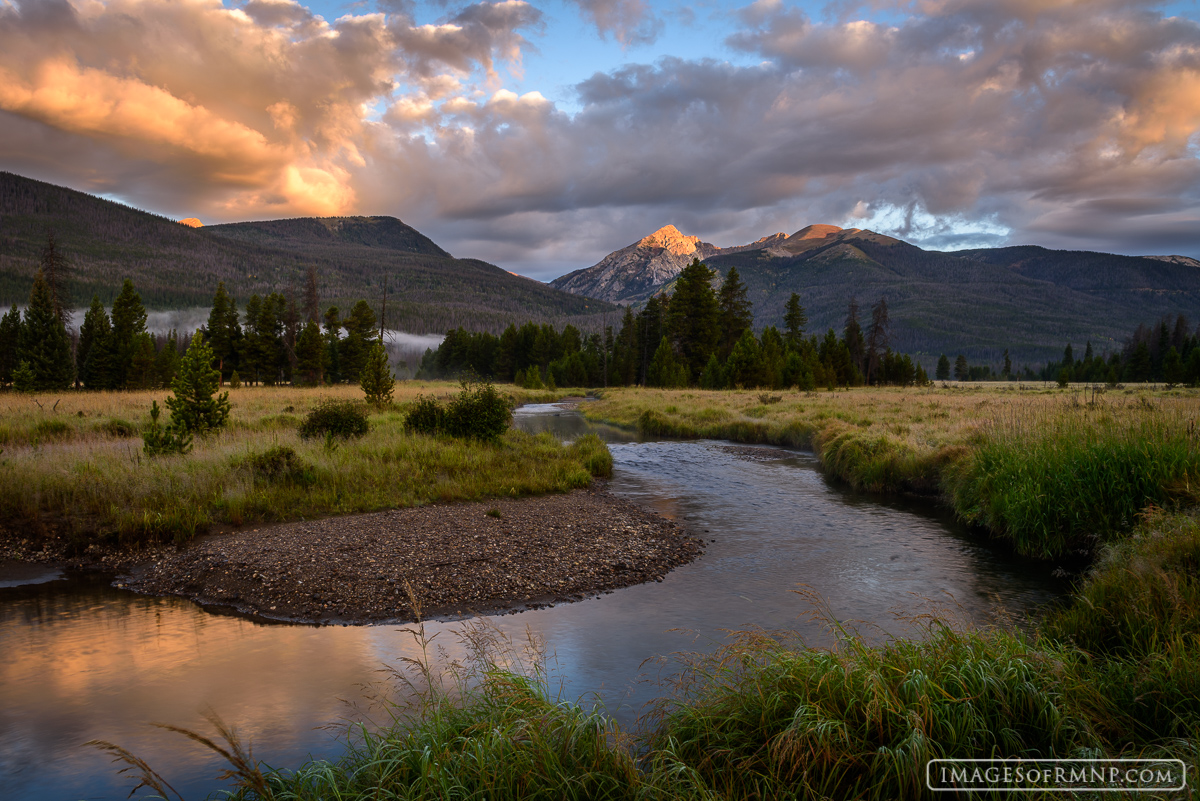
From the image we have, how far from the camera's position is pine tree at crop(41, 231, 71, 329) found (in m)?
49.3

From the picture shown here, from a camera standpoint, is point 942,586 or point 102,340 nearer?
point 942,586

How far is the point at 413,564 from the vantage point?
10.8 meters

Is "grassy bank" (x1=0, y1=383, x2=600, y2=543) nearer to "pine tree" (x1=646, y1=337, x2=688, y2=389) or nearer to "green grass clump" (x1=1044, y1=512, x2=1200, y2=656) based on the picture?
"green grass clump" (x1=1044, y1=512, x2=1200, y2=656)

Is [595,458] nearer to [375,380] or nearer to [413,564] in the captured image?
[413,564]

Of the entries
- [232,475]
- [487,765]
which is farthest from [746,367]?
[487,765]

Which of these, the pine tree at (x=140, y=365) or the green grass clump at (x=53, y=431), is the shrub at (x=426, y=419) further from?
the pine tree at (x=140, y=365)

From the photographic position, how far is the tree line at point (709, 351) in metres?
66.9

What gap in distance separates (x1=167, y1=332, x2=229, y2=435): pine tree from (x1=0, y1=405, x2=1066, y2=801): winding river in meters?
7.94

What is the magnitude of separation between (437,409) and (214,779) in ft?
60.4

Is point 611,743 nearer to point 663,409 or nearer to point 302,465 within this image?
point 302,465

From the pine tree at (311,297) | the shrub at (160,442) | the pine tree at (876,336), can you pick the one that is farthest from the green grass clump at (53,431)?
the pine tree at (876,336)

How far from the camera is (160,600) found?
985 centimetres

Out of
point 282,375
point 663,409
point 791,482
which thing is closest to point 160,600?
point 791,482

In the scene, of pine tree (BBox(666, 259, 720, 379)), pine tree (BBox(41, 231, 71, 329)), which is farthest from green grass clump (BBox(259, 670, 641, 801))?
pine tree (BBox(666, 259, 720, 379))
